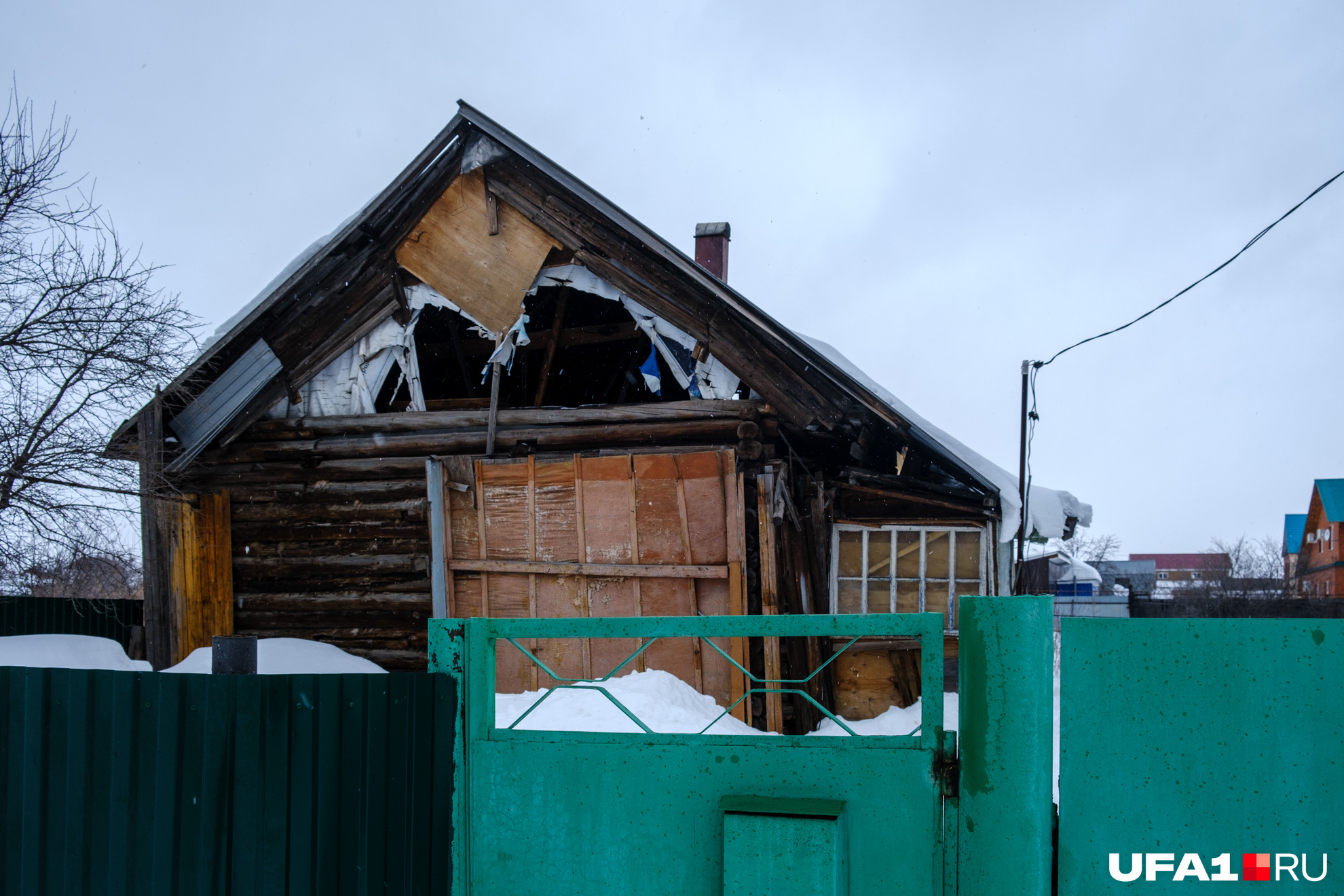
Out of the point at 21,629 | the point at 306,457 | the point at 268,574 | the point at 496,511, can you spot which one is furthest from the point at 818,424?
the point at 21,629

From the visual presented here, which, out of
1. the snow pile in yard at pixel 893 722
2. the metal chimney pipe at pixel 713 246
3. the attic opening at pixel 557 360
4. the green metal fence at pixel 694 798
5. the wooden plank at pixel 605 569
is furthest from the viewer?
the metal chimney pipe at pixel 713 246

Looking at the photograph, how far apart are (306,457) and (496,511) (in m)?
2.26

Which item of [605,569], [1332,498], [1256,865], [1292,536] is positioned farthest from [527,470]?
[1292,536]

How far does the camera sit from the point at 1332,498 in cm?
3700

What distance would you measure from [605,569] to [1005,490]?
3.64 meters

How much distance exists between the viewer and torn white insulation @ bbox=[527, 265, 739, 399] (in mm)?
7930

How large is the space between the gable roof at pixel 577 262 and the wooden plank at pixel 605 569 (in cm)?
154

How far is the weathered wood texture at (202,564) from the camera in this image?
29.3ft

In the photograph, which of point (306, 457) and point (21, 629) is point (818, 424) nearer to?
point (306, 457)

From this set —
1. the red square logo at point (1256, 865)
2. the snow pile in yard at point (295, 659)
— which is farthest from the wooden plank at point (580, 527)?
the red square logo at point (1256, 865)

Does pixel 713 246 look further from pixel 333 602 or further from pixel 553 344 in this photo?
pixel 333 602

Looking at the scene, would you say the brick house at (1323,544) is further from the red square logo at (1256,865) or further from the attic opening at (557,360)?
the red square logo at (1256,865)

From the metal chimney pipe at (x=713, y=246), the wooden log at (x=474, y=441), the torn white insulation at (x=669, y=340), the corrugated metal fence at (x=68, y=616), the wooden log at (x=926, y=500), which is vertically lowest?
the corrugated metal fence at (x=68, y=616)

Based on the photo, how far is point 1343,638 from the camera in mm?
2914
